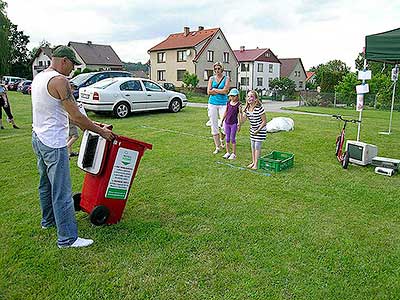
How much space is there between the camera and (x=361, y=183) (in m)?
5.27

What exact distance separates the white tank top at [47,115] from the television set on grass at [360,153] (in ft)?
16.4

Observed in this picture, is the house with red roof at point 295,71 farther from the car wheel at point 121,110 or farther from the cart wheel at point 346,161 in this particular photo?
the cart wheel at point 346,161

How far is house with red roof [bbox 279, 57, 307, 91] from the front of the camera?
59875 mm

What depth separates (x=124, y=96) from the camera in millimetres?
12352

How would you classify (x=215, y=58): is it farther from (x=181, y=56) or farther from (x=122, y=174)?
(x=122, y=174)

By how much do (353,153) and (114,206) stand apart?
4503 mm

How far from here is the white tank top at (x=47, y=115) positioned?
2982 mm

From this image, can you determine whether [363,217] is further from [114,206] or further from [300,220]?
[114,206]

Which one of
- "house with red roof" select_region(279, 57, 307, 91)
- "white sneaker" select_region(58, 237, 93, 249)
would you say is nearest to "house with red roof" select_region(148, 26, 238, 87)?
"house with red roof" select_region(279, 57, 307, 91)

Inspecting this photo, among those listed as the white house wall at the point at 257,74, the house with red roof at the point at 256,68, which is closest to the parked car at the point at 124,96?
the white house wall at the point at 257,74

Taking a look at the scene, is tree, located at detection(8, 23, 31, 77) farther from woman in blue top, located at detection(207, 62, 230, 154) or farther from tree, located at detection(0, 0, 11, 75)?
woman in blue top, located at detection(207, 62, 230, 154)

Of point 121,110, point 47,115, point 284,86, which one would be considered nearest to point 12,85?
point 121,110

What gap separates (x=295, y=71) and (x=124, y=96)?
53297 millimetres

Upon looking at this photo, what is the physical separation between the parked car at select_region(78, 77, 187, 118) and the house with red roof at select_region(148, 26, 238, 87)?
2682 cm
